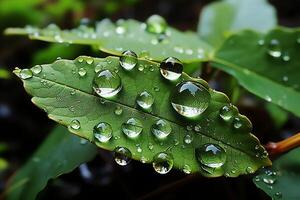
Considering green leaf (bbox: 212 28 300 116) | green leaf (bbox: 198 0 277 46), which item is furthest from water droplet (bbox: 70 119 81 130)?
green leaf (bbox: 198 0 277 46)

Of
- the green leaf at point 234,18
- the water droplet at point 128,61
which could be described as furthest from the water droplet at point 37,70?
the green leaf at point 234,18

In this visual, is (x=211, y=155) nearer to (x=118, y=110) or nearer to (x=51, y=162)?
(x=118, y=110)

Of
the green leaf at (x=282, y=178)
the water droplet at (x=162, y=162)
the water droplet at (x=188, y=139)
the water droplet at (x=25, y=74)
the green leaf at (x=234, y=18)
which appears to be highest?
the water droplet at (x=25, y=74)

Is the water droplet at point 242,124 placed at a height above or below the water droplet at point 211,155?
above

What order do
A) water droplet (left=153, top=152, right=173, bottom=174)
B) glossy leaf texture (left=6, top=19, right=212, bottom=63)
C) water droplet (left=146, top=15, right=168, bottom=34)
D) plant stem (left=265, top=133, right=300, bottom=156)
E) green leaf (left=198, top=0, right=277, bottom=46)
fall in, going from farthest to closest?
green leaf (left=198, top=0, right=277, bottom=46) < water droplet (left=146, top=15, right=168, bottom=34) < glossy leaf texture (left=6, top=19, right=212, bottom=63) < plant stem (left=265, top=133, right=300, bottom=156) < water droplet (left=153, top=152, right=173, bottom=174)

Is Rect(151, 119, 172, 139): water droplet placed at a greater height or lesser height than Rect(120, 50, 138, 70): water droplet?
lesser

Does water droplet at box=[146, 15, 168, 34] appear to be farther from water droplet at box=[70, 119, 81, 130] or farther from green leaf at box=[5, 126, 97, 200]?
water droplet at box=[70, 119, 81, 130]

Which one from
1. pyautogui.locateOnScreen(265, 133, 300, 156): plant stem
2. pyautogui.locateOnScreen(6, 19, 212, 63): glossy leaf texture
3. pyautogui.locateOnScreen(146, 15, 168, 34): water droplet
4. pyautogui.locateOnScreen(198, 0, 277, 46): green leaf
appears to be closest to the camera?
pyautogui.locateOnScreen(265, 133, 300, 156): plant stem

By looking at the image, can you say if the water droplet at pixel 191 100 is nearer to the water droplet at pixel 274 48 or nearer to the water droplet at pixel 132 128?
the water droplet at pixel 132 128
